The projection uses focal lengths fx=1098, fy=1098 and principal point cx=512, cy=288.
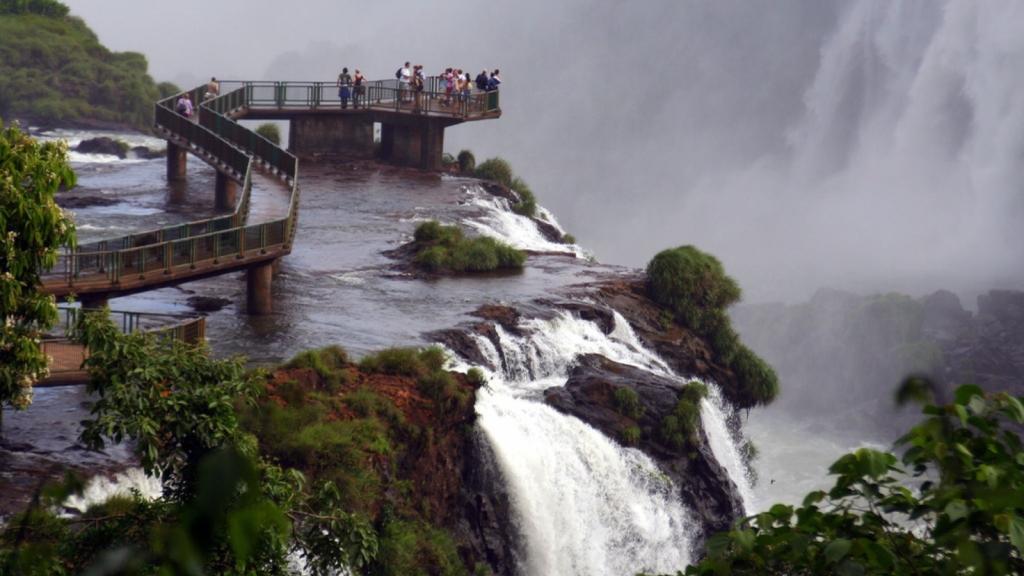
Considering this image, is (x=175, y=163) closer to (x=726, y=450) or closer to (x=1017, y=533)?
(x=726, y=450)

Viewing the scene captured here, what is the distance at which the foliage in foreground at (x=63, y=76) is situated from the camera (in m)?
52.9

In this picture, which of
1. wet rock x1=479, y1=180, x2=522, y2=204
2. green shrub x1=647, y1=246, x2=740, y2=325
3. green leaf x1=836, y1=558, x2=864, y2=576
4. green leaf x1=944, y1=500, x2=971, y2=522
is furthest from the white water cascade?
wet rock x1=479, y1=180, x2=522, y2=204

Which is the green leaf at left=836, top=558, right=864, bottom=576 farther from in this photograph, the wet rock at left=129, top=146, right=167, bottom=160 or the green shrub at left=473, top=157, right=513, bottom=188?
the wet rock at left=129, top=146, right=167, bottom=160

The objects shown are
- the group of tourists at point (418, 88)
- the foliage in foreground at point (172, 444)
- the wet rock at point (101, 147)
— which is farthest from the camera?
the wet rock at point (101, 147)

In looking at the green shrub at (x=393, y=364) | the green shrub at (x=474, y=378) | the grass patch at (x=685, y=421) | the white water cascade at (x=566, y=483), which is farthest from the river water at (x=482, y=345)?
the green shrub at (x=393, y=364)

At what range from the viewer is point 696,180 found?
10512 centimetres

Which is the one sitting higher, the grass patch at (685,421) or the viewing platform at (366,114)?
the viewing platform at (366,114)

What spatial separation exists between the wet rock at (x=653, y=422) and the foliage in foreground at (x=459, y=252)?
6567mm

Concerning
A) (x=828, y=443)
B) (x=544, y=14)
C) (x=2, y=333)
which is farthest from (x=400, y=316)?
(x=544, y=14)

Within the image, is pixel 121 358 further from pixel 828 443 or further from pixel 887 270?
pixel 887 270

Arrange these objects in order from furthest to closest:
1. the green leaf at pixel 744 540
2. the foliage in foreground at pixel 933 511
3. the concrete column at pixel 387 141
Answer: the concrete column at pixel 387 141 → the green leaf at pixel 744 540 → the foliage in foreground at pixel 933 511

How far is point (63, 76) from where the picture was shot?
5588 centimetres

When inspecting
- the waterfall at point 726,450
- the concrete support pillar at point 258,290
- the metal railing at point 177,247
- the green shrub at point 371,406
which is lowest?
the waterfall at point 726,450

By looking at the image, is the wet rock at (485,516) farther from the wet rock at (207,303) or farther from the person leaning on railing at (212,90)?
the person leaning on railing at (212,90)
